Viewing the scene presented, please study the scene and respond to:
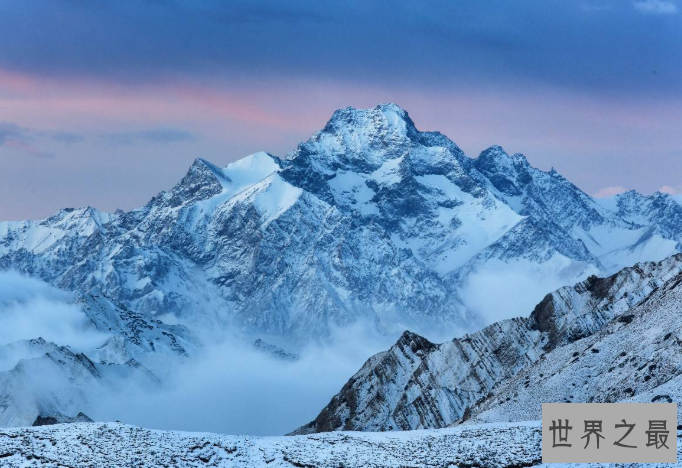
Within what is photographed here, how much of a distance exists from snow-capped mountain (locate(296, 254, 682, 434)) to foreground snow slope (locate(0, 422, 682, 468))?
27.9m

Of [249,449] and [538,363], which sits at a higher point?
[538,363]

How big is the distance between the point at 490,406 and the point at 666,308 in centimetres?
2383

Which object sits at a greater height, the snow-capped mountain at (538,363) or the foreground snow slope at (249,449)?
the snow-capped mountain at (538,363)

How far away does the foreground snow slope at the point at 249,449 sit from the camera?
8044 cm

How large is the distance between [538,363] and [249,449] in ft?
189

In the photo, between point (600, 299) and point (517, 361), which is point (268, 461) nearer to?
point (517, 361)

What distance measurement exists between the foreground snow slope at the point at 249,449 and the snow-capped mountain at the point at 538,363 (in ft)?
91.7

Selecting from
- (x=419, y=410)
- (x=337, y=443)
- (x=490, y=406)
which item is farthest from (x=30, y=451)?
(x=419, y=410)

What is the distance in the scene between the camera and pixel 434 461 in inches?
3307

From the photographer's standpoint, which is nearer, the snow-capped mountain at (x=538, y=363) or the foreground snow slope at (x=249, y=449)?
the foreground snow slope at (x=249, y=449)

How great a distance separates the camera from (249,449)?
286 feet

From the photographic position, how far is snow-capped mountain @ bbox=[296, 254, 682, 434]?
117750 mm

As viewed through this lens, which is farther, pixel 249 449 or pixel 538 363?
pixel 538 363

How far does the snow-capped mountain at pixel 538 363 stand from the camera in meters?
118
